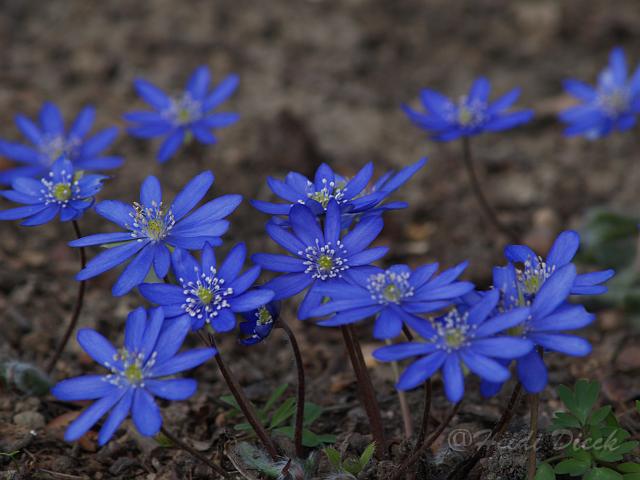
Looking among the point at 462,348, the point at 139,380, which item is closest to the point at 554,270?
the point at 462,348

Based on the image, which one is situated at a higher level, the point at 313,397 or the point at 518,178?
the point at 518,178

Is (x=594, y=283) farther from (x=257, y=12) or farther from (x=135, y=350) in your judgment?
(x=257, y=12)

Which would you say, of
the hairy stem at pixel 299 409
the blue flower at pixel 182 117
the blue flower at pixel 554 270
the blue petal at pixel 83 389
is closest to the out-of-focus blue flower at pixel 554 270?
the blue flower at pixel 554 270

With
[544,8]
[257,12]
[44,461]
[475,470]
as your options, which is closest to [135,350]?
[44,461]

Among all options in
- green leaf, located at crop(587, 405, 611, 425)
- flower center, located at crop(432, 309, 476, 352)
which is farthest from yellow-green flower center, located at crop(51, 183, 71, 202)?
green leaf, located at crop(587, 405, 611, 425)

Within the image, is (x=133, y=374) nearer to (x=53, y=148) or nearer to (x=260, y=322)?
(x=260, y=322)

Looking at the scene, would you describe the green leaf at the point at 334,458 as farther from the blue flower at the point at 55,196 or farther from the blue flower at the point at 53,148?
the blue flower at the point at 53,148
